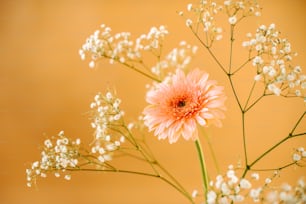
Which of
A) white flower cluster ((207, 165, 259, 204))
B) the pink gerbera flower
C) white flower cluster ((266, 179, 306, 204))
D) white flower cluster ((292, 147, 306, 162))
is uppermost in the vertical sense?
the pink gerbera flower

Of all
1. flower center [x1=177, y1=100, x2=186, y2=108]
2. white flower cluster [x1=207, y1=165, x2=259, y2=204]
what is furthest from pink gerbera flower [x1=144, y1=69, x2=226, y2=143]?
white flower cluster [x1=207, y1=165, x2=259, y2=204]

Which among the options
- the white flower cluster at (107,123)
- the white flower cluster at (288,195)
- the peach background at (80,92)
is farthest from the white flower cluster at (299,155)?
the peach background at (80,92)

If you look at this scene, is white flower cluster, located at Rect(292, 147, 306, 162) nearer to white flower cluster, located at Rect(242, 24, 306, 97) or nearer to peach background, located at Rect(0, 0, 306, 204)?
white flower cluster, located at Rect(242, 24, 306, 97)

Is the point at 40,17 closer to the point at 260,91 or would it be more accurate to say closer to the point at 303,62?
the point at 260,91

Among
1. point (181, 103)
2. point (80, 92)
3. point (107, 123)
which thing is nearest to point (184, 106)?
point (181, 103)

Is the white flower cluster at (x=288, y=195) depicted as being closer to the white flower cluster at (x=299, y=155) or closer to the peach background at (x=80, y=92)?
the white flower cluster at (x=299, y=155)

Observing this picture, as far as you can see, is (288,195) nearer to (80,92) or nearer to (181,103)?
(181,103)
